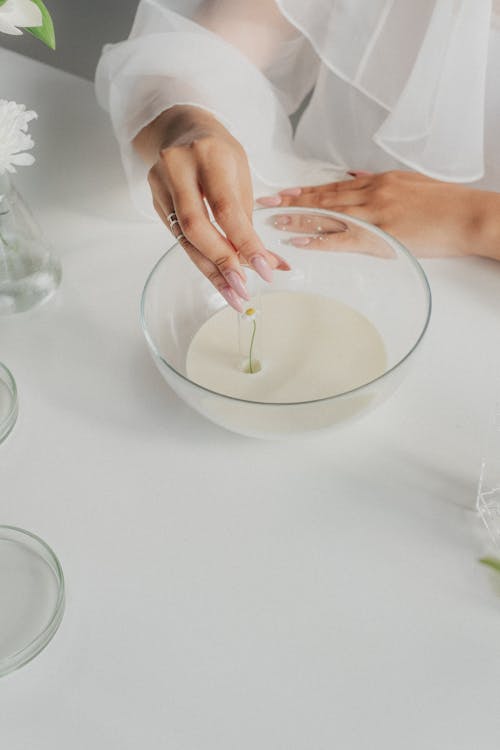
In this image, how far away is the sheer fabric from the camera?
3.39ft

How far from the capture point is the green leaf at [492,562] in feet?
2.38

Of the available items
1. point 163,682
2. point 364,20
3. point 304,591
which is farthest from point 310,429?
point 364,20

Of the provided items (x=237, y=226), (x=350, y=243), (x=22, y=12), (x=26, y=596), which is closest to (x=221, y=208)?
(x=237, y=226)

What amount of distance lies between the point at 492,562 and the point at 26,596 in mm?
380

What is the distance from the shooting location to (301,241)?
957 mm

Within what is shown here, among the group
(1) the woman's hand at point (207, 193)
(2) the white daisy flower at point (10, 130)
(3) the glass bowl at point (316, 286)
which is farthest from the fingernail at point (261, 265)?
(2) the white daisy flower at point (10, 130)

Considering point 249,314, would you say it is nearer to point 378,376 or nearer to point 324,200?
point 378,376

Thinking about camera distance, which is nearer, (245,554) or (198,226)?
(245,554)

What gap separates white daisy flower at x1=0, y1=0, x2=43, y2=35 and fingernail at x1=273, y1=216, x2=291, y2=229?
32 centimetres

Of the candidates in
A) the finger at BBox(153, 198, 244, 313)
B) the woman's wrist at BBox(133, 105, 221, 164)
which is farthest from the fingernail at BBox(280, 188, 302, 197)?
the finger at BBox(153, 198, 244, 313)

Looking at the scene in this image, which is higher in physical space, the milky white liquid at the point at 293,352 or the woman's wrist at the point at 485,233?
the woman's wrist at the point at 485,233

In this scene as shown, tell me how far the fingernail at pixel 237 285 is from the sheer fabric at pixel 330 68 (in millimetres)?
268

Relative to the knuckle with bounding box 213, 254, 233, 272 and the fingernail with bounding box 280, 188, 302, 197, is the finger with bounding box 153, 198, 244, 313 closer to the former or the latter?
the knuckle with bounding box 213, 254, 233, 272

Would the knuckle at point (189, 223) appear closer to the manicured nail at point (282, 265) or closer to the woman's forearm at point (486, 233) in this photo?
the manicured nail at point (282, 265)
